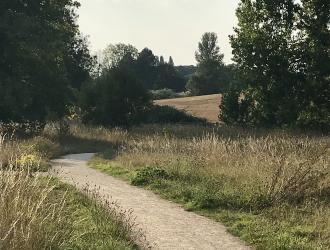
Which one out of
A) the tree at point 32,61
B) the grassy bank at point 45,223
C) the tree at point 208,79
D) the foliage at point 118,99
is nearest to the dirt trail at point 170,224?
the grassy bank at point 45,223

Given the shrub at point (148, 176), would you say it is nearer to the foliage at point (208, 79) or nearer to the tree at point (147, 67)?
the foliage at point (208, 79)

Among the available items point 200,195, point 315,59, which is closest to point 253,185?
point 200,195

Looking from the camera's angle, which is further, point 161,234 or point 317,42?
point 317,42

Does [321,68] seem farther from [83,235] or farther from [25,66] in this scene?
[83,235]

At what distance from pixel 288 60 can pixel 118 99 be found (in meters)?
12.5

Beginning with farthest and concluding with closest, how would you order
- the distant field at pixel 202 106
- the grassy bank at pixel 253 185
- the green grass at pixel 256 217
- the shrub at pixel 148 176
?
1. the distant field at pixel 202 106
2. the shrub at pixel 148 176
3. the grassy bank at pixel 253 185
4. the green grass at pixel 256 217

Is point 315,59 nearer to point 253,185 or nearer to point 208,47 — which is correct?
point 253,185

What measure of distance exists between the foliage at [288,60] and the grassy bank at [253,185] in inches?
562

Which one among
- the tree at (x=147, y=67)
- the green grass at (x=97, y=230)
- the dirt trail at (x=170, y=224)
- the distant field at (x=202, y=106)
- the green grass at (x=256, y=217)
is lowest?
the dirt trail at (x=170, y=224)

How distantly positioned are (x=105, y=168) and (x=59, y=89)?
50.3 ft

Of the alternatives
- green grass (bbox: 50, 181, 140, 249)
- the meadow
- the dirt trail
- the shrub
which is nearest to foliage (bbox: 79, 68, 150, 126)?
the meadow

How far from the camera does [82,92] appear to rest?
3716cm

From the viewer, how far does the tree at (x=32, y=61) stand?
26531 mm

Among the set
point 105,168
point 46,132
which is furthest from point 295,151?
point 46,132
